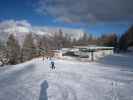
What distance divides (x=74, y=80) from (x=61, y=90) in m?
1.49

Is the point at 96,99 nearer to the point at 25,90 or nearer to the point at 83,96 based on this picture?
the point at 83,96

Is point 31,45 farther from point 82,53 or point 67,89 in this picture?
point 67,89

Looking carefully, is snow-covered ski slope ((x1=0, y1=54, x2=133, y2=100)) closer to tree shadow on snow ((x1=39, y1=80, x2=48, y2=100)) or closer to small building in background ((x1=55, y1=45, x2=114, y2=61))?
tree shadow on snow ((x1=39, y1=80, x2=48, y2=100))

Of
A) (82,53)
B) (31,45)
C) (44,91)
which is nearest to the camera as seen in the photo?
(44,91)

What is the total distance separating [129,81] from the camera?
7633mm

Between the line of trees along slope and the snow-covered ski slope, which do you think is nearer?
the snow-covered ski slope

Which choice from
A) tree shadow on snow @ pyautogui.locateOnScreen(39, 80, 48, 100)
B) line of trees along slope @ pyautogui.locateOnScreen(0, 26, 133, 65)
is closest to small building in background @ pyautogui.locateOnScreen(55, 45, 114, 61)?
line of trees along slope @ pyautogui.locateOnScreen(0, 26, 133, 65)

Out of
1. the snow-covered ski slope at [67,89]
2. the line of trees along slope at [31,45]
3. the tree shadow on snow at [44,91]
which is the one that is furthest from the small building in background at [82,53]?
the tree shadow on snow at [44,91]

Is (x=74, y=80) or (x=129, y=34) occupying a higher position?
(x=129, y=34)

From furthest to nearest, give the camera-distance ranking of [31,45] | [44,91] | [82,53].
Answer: [31,45] → [82,53] → [44,91]

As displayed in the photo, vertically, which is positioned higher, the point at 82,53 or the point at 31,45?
the point at 31,45

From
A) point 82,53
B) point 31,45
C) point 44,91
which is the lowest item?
point 44,91

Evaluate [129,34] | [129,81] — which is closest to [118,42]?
[129,34]

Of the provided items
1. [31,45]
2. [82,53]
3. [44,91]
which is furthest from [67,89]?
[31,45]
